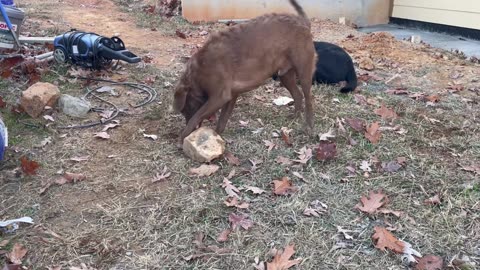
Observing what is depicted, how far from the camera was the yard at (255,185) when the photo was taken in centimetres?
297

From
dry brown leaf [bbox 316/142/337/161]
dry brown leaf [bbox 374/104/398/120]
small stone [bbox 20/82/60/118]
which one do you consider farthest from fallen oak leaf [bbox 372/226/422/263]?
small stone [bbox 20/82/60/118]

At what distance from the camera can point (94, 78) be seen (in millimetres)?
5875

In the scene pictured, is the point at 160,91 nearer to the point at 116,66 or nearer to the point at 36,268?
the point at 116,66

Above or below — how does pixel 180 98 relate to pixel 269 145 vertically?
above

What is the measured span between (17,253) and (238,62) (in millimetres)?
2320

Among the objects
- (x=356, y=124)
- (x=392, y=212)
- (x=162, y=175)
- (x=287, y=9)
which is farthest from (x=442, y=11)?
(x=162, y=175)

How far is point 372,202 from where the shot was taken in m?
3.40

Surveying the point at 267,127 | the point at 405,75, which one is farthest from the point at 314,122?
the point at 405,75

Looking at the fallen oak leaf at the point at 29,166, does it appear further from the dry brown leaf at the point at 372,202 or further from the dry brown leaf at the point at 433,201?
the dry brown leaf at the point at 433,201

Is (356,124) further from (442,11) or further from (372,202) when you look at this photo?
(442,11)

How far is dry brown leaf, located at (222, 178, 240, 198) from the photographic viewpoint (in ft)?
11.5

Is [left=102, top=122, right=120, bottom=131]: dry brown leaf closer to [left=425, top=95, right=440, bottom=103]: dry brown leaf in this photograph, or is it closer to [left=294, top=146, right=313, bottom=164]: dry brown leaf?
[left=294, top=146, right=313, bottom=164]: dry brown leaf

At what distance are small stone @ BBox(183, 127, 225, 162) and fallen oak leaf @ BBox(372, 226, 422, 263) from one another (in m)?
1.50

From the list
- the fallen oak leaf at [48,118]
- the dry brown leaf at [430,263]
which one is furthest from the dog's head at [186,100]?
the dry brown leaf at [430,263]
